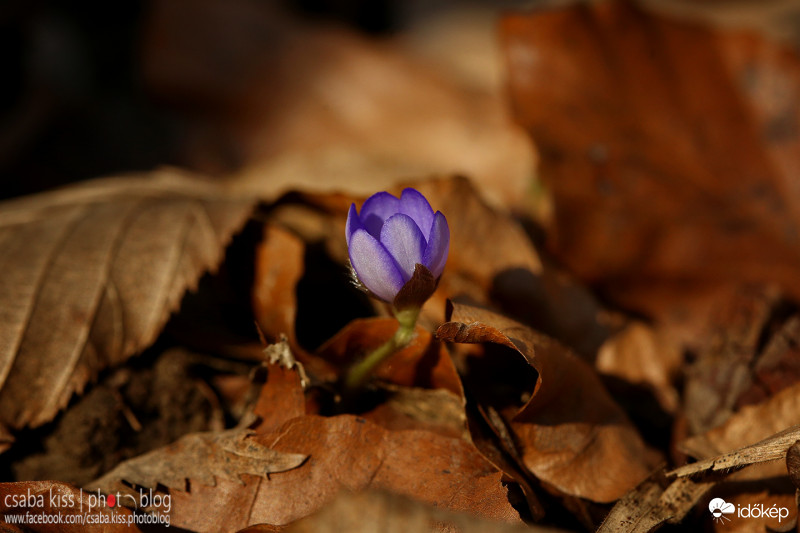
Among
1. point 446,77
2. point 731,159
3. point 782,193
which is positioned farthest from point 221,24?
point 782,193

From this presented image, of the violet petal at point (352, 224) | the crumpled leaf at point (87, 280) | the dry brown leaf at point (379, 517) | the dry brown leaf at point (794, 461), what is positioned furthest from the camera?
the crumpled leaf at point (87, 280)

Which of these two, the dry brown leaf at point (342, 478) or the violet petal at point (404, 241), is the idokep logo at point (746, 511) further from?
the violet petal at point (404, 241)

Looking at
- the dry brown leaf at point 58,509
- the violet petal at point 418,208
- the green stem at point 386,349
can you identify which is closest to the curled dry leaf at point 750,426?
the green stem at point 386,349

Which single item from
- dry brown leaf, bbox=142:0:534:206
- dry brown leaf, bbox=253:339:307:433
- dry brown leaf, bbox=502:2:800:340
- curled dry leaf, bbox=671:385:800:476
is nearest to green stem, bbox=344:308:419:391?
dry brown leaf, bbox=253:339:307:433

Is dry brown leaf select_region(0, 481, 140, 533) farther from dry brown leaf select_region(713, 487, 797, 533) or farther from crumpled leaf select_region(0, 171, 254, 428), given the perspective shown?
dry brown leaf select_region(713, 487, 797, 533)

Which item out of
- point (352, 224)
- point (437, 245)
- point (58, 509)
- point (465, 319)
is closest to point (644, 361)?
point (465, 319)

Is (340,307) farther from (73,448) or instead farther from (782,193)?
(782,193)
